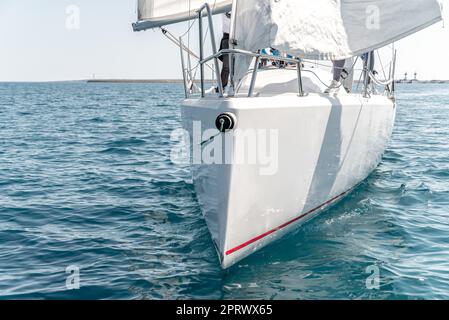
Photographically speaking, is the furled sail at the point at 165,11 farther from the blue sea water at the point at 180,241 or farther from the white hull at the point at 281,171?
the blue sea water at the point at 180,241

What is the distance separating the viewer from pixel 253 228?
4.59 metres

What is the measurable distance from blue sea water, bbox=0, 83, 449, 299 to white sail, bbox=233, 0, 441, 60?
2098mm

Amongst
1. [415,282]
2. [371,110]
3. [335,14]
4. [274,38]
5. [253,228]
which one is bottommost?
[415,282]

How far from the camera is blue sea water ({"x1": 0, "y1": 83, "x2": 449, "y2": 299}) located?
13.6 feet

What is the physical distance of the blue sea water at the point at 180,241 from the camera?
4.15 m

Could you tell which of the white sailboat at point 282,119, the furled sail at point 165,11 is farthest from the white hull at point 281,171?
the furled sail at point 165,11

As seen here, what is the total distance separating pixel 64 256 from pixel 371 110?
14.4 ft

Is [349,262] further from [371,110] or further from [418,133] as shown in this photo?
[418,133]

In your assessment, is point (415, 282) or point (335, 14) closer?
point (415, 282)

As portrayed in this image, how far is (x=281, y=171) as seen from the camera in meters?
4.70

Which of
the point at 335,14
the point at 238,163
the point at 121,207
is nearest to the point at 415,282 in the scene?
the point at 238,163

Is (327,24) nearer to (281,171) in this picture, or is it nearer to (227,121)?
(281,171)

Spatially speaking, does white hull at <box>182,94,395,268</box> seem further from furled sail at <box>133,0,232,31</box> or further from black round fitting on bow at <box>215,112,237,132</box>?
furled sail at <box>133,0,232,31</box>

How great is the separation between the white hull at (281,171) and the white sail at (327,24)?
551 mm
